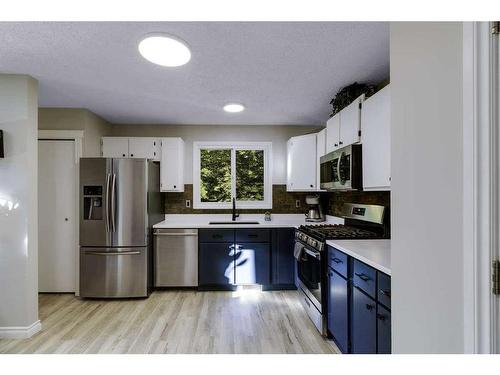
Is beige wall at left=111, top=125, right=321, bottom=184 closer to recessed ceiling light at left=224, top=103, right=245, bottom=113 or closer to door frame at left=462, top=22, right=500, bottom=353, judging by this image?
recessed ceiling light at left=224, top=103, right=245, bottom=113

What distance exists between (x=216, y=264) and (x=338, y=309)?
1.83 m

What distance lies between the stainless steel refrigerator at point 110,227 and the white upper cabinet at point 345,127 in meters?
2.29

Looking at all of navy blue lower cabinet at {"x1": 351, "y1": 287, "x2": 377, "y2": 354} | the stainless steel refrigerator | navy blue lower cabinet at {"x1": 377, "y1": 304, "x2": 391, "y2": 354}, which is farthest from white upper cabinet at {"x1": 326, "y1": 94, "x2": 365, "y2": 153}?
the stainless steel refrigerator

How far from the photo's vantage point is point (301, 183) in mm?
3826

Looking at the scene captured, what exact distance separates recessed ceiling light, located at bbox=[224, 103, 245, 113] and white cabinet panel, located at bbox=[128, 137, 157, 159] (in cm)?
120

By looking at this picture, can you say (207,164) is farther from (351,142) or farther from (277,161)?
(351,142)

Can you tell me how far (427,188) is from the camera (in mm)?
1012

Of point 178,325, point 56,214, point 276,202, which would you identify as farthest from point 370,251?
point 56,214

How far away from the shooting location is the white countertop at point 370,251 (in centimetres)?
→ 161

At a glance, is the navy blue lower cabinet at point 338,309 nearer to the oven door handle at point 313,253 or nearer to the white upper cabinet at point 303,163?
the oven door handle at point 313,253

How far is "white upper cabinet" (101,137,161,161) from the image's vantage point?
3875 mm

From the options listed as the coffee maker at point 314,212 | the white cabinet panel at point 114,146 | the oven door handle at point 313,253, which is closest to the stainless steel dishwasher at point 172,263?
the white cabinet panel at point 114,146

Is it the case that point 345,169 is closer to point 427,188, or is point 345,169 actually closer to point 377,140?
point 377,140

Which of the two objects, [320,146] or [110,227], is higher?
[320,146]
